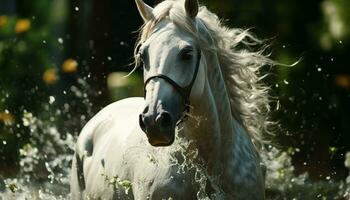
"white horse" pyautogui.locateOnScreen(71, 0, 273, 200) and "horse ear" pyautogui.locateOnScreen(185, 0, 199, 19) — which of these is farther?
"horse ear" pyautogui.locateOnScreen(185, 0, 199, 19)

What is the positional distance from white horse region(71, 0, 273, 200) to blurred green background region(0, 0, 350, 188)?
8.41 ft

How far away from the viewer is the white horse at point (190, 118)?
18.3 ft

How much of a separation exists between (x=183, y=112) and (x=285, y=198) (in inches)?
109

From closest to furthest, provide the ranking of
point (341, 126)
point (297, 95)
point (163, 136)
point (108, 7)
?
point (163, 136)
point (297, 95)
point (341, 126)
point (108, 7)

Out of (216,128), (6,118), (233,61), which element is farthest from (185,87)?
(6,118)

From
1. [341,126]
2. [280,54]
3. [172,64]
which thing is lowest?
[341,126]

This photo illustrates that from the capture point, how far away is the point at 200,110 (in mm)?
5871

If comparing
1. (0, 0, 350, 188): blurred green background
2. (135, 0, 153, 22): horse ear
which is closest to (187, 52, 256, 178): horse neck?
(135, 0, 153, 22): horse ear

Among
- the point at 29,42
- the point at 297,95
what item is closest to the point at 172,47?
the point at 297,95

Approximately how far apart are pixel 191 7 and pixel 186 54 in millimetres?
344

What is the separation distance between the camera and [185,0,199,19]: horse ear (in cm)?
587

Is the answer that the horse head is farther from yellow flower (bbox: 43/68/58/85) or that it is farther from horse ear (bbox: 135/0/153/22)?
yellow flower (bbox: 43/68/58/85)

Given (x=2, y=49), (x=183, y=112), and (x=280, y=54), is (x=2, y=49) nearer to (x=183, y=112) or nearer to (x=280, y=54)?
(x=280, y=54)

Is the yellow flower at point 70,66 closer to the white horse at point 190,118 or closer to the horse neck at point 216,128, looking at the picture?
the white horse at point 190,118
